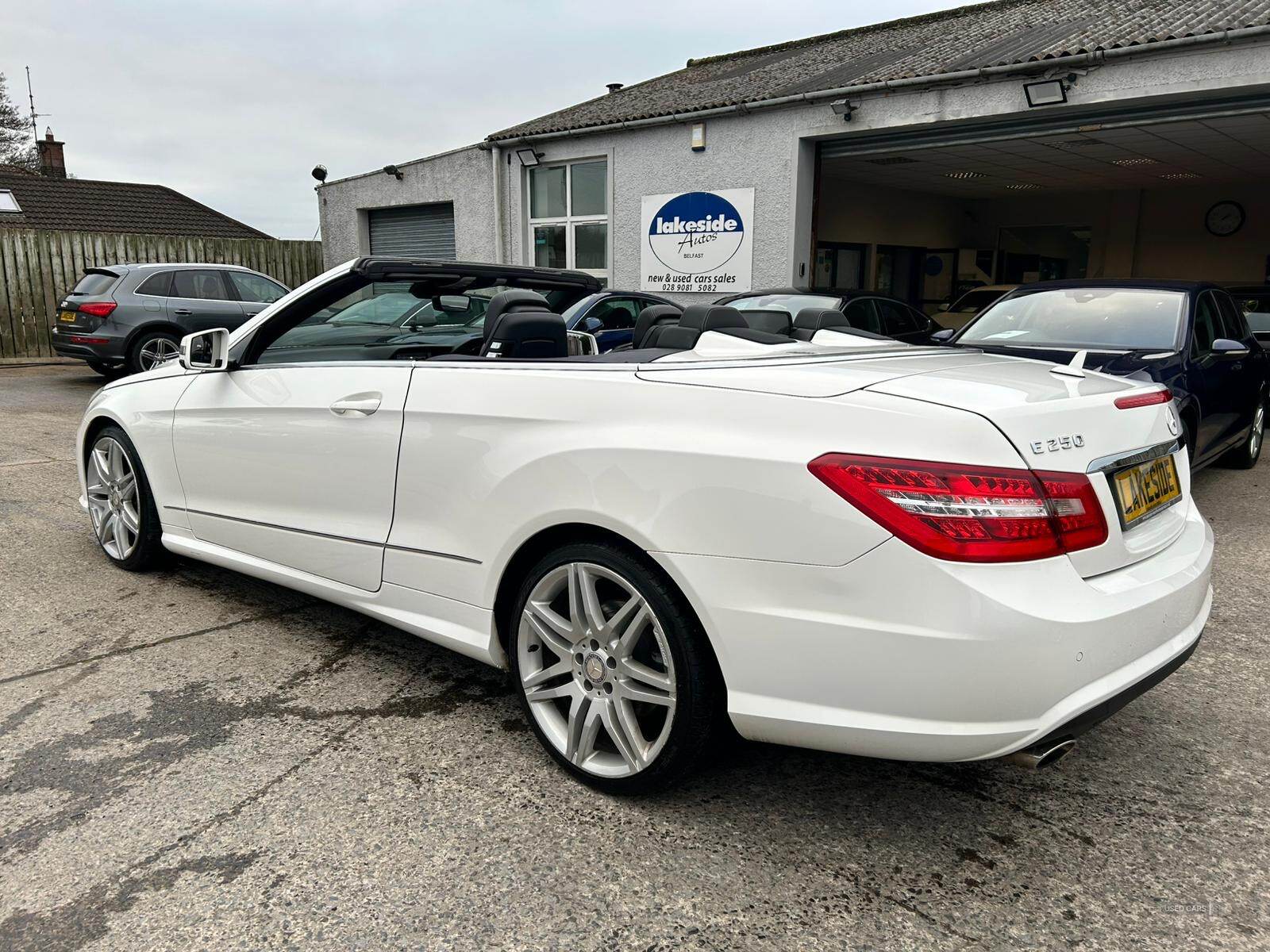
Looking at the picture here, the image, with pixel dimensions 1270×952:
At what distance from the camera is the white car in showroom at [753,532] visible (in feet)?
6.39

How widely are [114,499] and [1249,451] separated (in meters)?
7.89

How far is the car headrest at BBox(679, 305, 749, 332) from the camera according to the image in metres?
3.40

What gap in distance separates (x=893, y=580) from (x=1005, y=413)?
0.45 metres

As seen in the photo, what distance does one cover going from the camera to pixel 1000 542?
1928mm

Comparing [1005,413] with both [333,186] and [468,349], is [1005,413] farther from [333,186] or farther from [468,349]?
[333,186]

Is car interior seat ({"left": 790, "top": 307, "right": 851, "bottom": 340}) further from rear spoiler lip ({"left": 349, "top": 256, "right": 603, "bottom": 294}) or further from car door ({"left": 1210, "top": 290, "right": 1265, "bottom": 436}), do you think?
car door ({"left": 1210, "top": 290, "right": 1265, "bottom": 436})

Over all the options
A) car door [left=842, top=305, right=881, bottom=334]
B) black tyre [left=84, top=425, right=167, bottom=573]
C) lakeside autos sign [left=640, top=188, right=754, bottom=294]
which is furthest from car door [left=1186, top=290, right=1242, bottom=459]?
lakeside autos sign [left=640, top=188, right=754, bottom=294]

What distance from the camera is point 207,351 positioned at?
375 centimetres

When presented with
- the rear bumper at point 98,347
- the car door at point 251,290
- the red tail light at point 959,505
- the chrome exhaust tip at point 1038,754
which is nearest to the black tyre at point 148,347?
the rear bumper at point 98,347

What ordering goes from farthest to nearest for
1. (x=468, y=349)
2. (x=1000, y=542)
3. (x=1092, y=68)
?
(x=1092, y=68) → (x=468, y=349) → (x=1000, y=542)

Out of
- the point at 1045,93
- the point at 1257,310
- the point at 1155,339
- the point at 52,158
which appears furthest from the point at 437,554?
the point at 52,158

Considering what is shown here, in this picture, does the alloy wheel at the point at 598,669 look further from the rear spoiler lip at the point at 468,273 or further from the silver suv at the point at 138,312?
the silver suv at the point at 138,312

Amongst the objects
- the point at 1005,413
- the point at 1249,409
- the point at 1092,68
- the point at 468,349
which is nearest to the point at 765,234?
the point at 1092,68

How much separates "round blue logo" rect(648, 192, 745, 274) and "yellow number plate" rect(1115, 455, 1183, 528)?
11.3 metres
